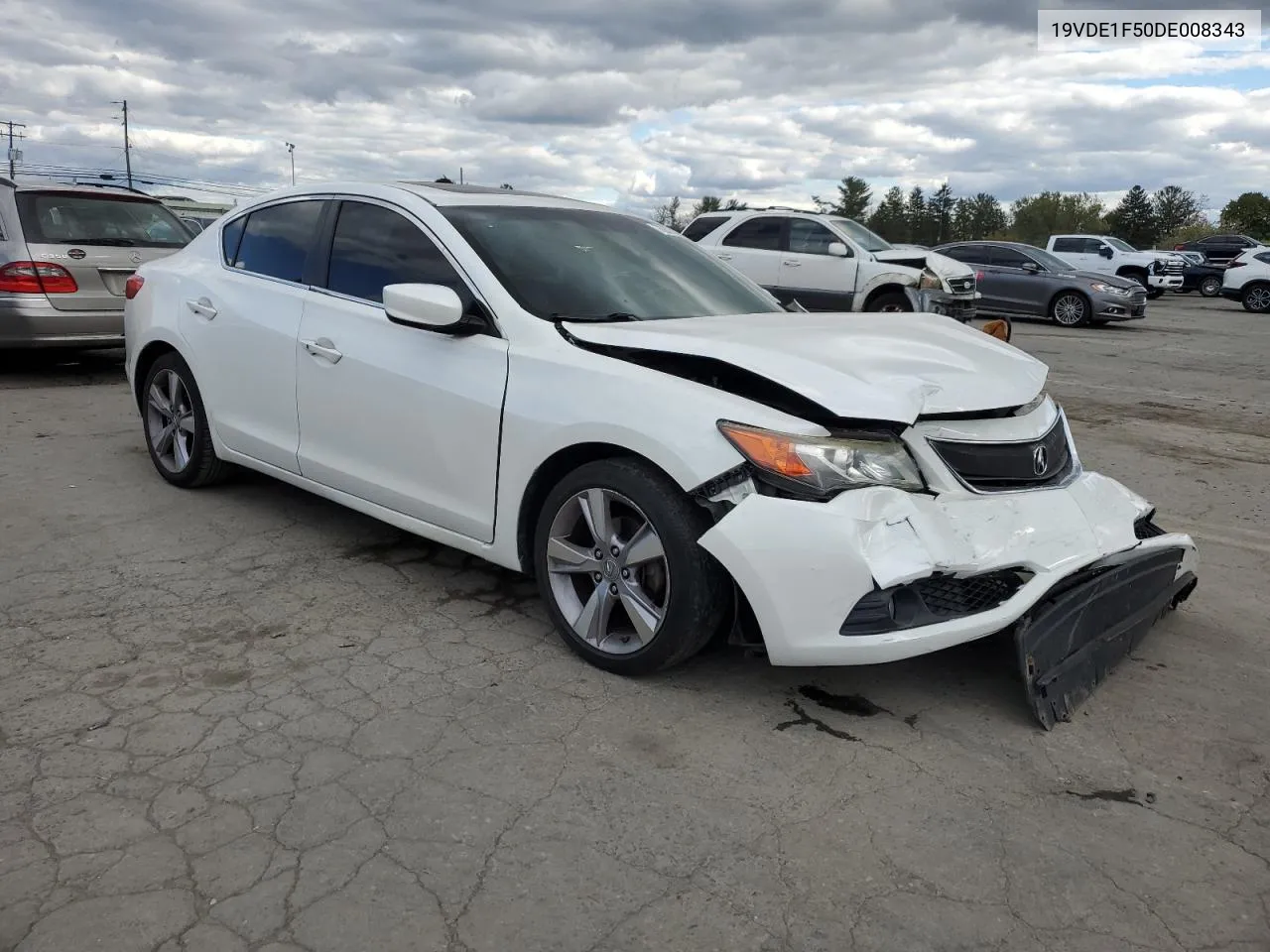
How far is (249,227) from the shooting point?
5113mm

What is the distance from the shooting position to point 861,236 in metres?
14.0

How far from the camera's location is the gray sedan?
18.1m

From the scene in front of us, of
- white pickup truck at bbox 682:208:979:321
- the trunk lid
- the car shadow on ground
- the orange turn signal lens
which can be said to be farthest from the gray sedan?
the orange turn signal lens

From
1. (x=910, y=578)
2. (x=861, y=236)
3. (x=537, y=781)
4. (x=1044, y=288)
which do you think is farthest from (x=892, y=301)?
(x=537, y=781)

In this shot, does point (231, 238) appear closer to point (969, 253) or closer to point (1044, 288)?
point (1044, 288)

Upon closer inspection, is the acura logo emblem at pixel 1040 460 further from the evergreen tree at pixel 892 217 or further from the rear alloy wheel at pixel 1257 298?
the evergreen tree at pixel 892 217

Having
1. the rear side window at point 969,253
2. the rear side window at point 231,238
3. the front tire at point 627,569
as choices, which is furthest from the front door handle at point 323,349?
the rear side window at point 969,253

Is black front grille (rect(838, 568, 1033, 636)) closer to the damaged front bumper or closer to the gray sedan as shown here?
the damaged front bumper

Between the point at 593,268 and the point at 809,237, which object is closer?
the point at 593,268

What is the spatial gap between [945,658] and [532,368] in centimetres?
179

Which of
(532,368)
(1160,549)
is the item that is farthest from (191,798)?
(1160,549)

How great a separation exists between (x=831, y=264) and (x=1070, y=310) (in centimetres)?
735

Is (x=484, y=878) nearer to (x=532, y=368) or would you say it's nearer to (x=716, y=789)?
(x=716, y=789)

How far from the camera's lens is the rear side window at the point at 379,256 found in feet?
13.4
